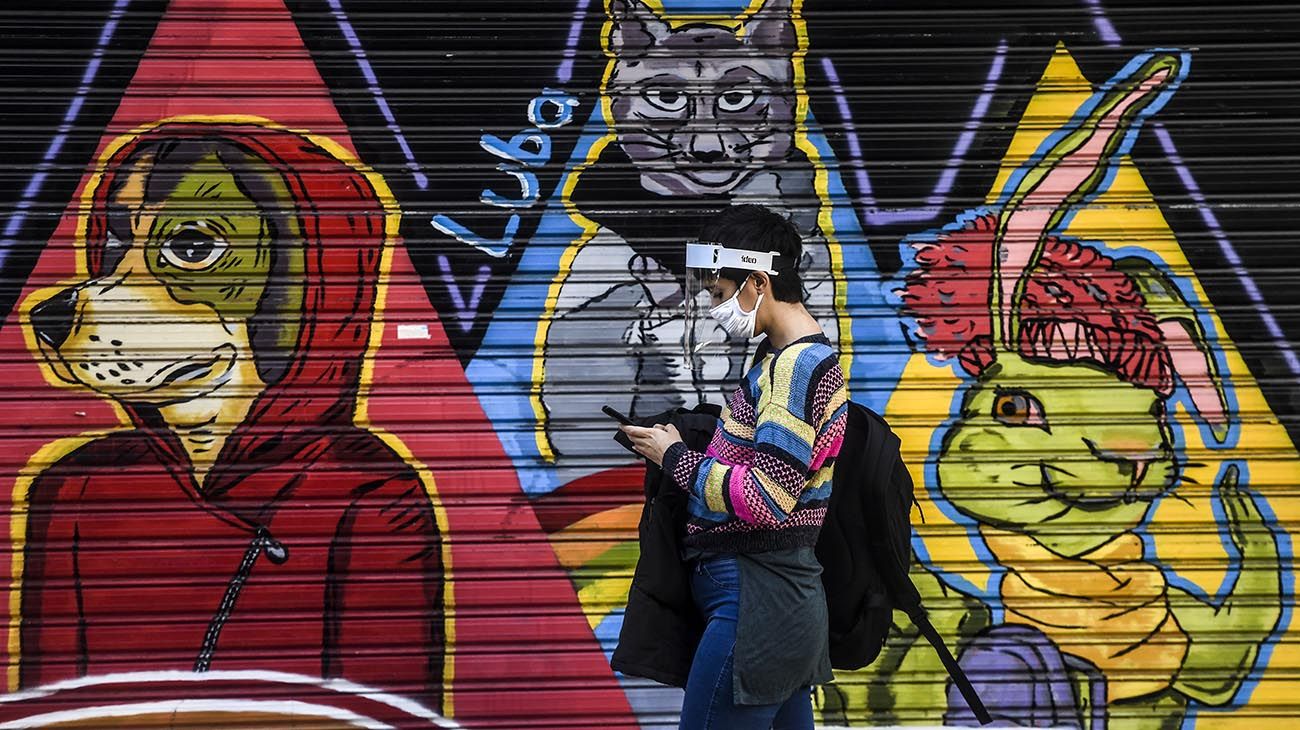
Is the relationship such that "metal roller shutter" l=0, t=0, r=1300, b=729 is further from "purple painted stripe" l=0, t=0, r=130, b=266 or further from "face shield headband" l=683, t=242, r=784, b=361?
"face shield headband" l=683, t=242, r=784, b=361

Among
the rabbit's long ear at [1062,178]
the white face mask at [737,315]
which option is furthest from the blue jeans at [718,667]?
the rabbit's long ear at [1062,178]

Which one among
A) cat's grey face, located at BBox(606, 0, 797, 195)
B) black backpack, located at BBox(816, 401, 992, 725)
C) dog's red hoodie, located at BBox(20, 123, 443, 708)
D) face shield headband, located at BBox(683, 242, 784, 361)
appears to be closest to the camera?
face shield headband, located at BBox(683, 242, 784, 361)

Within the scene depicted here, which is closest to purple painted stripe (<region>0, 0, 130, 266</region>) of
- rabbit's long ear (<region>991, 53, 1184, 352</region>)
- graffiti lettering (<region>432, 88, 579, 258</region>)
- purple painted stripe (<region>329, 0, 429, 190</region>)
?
purple painted stripe (<region>329, 0, 429, 190</region>)

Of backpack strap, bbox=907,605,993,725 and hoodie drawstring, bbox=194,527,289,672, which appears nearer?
backpack strap, bbox=907,605,993,725

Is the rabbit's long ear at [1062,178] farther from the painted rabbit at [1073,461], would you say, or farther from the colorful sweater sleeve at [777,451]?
the colorful sweater sleeve at [777,451]

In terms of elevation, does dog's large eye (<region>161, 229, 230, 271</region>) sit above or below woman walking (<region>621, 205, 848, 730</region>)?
above

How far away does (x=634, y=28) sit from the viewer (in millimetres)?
4445

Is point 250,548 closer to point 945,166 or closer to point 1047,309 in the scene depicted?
point 945,166

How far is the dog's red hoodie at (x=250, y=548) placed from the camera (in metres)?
4.33

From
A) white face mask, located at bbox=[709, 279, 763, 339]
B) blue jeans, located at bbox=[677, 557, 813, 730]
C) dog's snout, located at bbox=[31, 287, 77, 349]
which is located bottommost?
blue jeans, located at bbox=[677, 557, 813, 730]

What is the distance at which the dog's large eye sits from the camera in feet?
14.4

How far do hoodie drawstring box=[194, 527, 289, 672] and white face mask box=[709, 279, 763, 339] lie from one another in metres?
2.17

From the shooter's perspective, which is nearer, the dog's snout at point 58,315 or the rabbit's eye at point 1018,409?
the dog's snout at point 58,315

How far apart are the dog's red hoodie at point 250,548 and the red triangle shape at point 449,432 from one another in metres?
0.09
